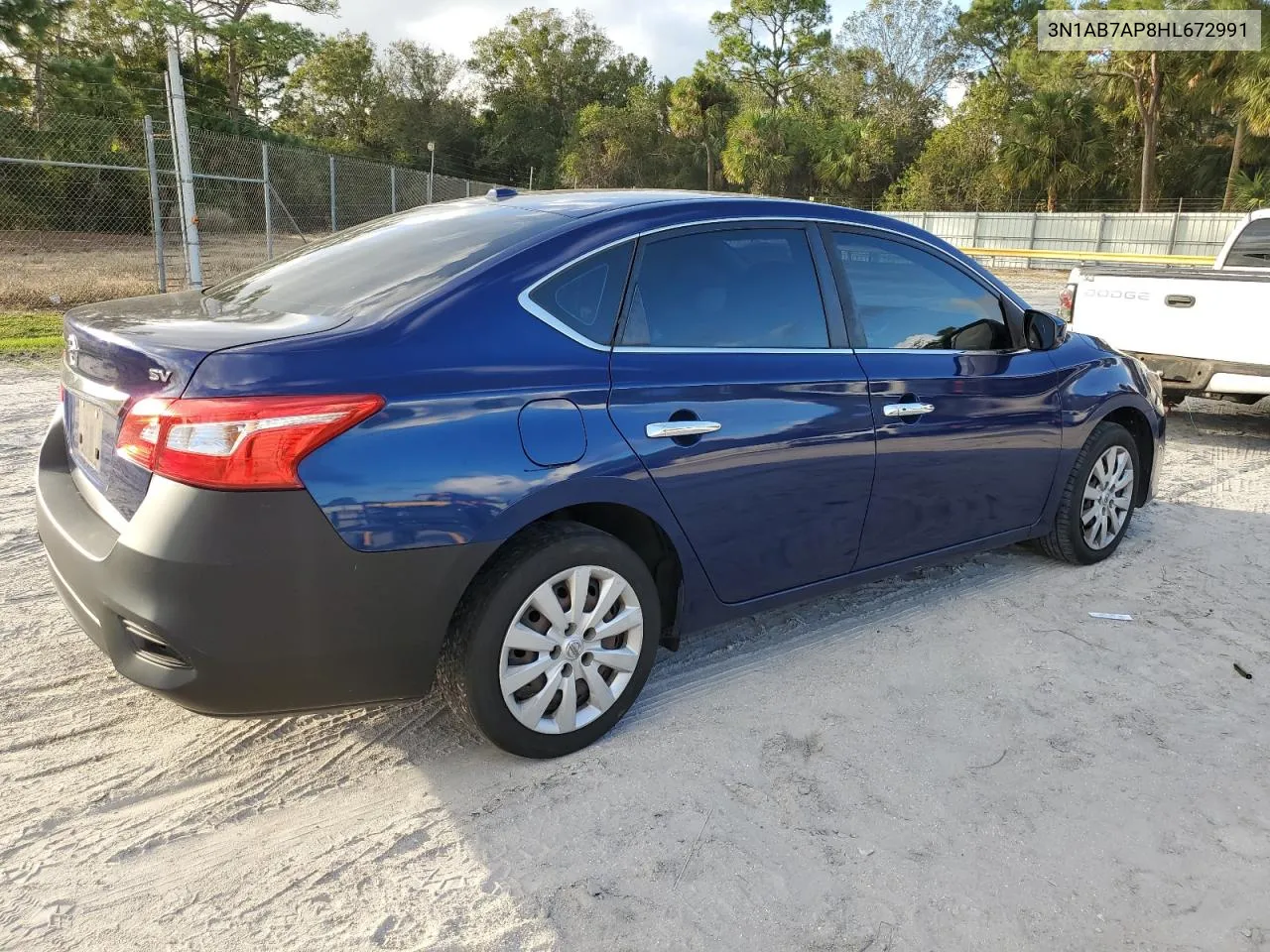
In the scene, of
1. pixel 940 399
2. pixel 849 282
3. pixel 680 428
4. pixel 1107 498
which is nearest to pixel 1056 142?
pixel 1107 498

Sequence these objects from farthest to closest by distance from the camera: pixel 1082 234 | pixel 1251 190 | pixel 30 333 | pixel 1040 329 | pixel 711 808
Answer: pixel 1082 234 < pixel 1251 190 < pixel 30 333 < pixel 1040 329 < pixel 711 808

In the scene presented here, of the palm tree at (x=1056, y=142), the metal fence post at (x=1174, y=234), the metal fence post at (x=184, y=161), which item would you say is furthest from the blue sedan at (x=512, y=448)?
the palm tree at (x=1056, y=142)

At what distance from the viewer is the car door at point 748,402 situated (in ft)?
9.62

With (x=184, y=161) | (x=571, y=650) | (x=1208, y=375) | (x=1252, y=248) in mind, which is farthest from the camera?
(x=184, y=161)

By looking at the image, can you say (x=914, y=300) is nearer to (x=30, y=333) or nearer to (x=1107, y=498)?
(x=1107, y=498)

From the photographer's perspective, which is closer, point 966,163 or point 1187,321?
point 1187,321

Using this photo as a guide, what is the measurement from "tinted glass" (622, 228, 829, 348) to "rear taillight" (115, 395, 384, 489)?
100cm

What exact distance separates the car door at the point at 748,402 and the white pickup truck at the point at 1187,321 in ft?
16.3

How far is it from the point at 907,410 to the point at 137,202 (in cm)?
2331

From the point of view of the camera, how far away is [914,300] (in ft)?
12.5

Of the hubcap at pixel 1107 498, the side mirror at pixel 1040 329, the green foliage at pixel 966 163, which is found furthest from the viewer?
the green foliage at pixel 966 163

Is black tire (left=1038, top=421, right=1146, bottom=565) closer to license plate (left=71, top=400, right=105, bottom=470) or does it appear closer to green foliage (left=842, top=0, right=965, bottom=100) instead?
license plate (left=71, top=400, right=105, bottom=470)

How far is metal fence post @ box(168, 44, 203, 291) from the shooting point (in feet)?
31.3

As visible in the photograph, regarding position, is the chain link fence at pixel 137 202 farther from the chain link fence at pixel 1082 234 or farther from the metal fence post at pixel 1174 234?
the metal fence post at pixel 1174 234
